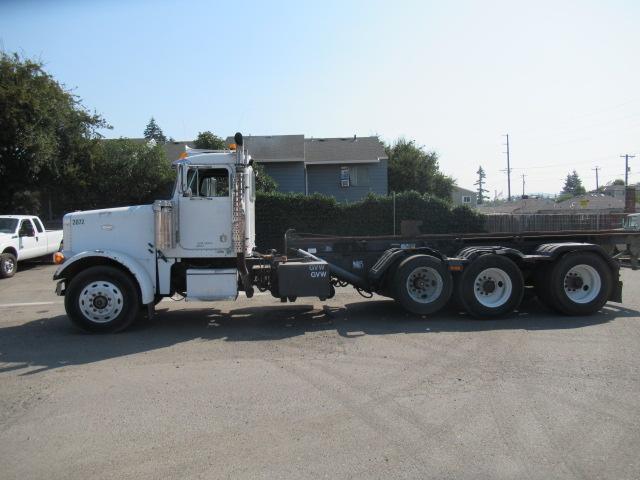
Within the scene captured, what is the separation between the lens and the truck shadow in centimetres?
684

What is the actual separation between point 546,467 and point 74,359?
5664 mm

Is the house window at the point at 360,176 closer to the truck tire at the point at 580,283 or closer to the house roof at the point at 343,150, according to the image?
the house roof at the point at 343,150

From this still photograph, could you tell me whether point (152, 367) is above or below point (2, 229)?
below

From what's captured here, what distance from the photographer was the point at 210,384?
5.51 metres

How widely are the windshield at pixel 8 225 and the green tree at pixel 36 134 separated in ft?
15.0

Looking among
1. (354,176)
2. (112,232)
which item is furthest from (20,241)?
(354,176)

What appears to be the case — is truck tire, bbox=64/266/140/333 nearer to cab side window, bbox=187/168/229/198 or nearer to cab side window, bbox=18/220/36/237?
cab side window, bbox=187/168/229/198

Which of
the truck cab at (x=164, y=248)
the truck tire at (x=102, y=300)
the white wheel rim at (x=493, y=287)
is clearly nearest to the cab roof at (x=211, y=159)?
the truck cab at (x=164, y=248)

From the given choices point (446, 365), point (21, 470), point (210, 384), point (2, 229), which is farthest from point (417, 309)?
point (2, 229)

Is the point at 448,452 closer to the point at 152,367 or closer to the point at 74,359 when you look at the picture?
the point at 152,367

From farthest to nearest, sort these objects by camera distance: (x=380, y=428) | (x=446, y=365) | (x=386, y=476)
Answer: (x=446, y=365), (x=380, y=428), (x=386, y=476)

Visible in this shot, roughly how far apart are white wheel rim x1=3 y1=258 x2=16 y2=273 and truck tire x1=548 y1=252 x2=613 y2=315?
1499 centimetres

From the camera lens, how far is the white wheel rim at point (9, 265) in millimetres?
15078

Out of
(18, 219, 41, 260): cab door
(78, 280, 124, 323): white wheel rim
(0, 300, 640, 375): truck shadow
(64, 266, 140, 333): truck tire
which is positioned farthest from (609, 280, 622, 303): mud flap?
(18, 219, 41, 260): cab door
